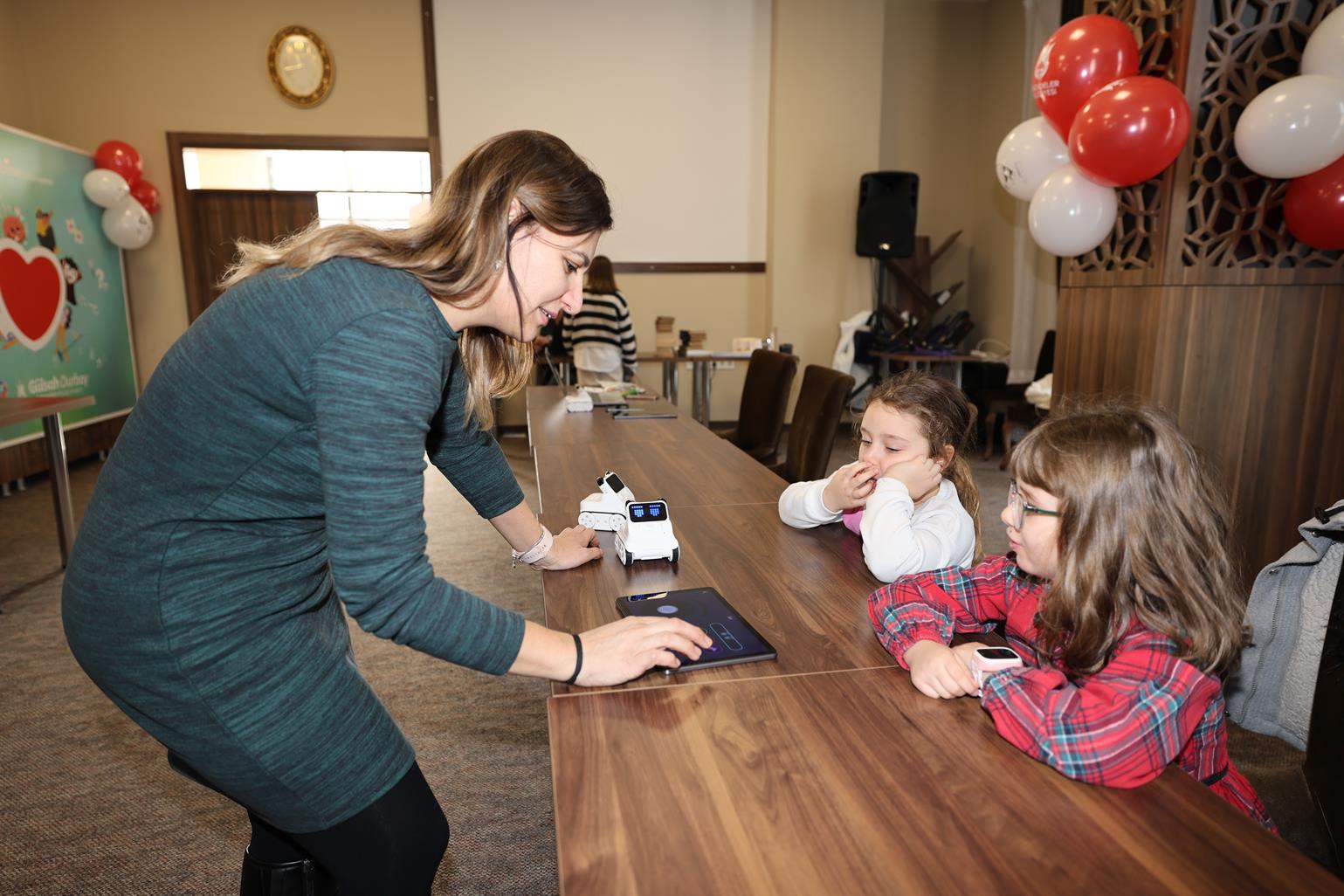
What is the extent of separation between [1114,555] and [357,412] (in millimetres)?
788

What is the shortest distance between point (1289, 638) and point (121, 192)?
6.46 metres

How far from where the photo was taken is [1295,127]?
7.82 feet

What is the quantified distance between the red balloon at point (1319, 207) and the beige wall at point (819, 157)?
12.6 feet

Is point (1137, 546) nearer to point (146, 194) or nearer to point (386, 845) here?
point (386, 845)

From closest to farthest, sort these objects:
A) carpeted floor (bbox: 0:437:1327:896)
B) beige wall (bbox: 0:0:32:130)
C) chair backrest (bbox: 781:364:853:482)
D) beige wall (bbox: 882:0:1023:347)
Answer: carpeted floor (bbox: 0:437:1327:896) < chair backrest (bbox: 781:364:853:482) < beige wall (bbox: 0:0:32:130) < beige wall (bbox: 882:0:1023:347)

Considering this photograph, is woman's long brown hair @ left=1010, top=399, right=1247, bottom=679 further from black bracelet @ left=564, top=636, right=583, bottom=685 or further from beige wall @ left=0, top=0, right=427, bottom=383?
beige wall @ left=0, top=0, right=427, bottom=383

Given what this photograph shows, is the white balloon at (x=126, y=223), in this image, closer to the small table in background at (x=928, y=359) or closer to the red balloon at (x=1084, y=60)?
the small table in background at (x=928, y=359)

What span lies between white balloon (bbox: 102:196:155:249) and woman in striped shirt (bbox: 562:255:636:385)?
10.5 ft

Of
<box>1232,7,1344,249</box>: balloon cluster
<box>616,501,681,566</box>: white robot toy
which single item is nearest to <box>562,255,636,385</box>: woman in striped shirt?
<box>1232,7,1344,249</box>: balloon cluster

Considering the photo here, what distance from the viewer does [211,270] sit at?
6160 mm

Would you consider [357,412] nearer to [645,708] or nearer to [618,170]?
[645,708]

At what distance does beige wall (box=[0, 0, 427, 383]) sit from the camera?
225 inches

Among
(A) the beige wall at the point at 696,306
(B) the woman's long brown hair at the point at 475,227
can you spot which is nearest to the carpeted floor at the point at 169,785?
(B) the woman's long brown hair at the point at 475,227

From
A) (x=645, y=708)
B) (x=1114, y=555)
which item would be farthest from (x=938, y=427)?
(x=645, y=708)
